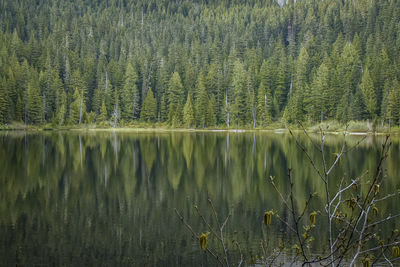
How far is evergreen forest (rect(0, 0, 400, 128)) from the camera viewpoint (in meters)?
82.5

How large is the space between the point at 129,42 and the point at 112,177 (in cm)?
10919

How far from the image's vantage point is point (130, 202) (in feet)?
58.7

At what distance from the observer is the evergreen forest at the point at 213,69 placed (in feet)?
271

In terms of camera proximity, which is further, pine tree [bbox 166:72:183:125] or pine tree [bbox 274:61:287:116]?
pine tree [bbox 166:72:183:125]

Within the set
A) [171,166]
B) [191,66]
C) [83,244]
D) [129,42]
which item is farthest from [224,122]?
[83,244]

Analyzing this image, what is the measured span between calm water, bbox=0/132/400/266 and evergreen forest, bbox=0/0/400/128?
148ft

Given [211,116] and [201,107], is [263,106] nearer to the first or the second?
[211,116]

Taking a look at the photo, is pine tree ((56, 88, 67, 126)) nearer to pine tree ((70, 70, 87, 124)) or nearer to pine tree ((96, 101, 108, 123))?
pine tree ((70, 70, 87, 124))

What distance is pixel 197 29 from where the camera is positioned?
135250 millimetres

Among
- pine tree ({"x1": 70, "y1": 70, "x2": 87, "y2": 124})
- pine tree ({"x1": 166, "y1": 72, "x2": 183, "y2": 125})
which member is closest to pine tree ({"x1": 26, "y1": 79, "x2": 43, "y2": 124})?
pine tree ({"x1": 70, "y1": 70, "x2": 87, "y2": 124})

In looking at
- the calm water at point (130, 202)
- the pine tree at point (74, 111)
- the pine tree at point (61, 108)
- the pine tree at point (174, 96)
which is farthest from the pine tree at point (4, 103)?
the calm water at point (130, 202)

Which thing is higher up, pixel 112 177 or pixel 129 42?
pixel 129 42

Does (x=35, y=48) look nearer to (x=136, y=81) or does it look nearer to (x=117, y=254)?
(x=136, y=81)

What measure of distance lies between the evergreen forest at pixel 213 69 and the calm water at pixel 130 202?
4516cm
